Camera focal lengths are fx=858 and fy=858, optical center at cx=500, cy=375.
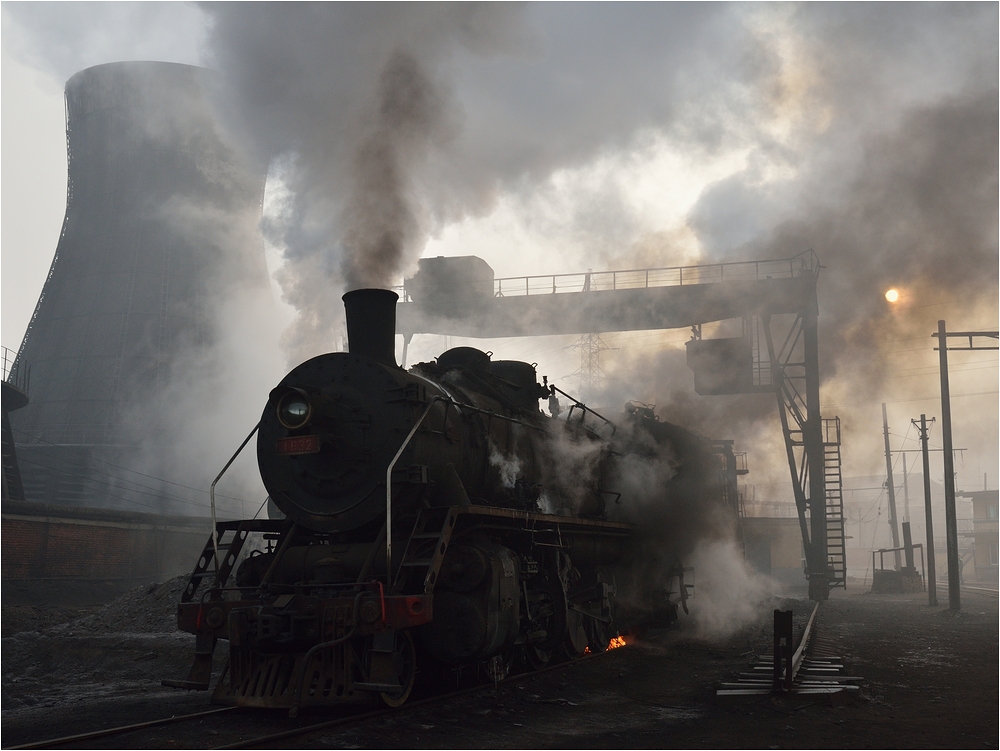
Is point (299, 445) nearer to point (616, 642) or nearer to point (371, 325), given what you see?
point (371, 325)

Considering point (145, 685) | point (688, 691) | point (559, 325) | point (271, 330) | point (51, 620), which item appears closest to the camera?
point (688, 691)

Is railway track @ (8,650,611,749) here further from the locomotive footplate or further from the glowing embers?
the glowing embers

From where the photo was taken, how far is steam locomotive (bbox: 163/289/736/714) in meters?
6.97

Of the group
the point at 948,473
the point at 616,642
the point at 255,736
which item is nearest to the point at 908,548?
the point at 948,473

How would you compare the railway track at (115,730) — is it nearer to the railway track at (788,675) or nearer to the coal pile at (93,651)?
the coal pile at (93,651)

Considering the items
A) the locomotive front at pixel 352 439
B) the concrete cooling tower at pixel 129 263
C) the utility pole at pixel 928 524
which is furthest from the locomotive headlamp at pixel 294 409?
the concrete cooling tower at pixel 129 263

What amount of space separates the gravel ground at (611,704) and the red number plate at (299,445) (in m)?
2.26

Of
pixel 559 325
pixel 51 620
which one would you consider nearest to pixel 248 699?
pixel 51 620

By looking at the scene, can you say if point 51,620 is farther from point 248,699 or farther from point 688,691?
point 688,691

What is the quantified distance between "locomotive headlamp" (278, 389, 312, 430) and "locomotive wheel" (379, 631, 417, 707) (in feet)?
6.83

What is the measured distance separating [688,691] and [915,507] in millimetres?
113955

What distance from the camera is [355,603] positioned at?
684 centimetres

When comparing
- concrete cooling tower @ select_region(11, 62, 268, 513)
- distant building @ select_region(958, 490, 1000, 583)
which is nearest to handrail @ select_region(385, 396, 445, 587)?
concrete cooling tower @ select_region(11, 62, 268, 513)


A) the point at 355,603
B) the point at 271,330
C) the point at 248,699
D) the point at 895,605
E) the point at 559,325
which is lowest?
the point at 895,605
